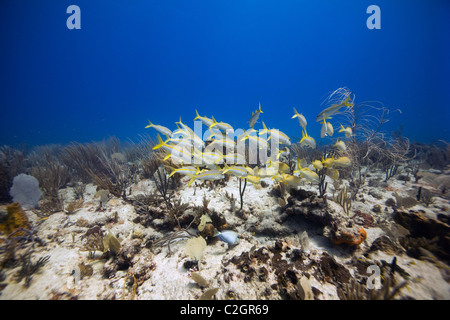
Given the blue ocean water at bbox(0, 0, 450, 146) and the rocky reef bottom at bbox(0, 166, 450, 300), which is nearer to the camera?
the rocky reef bottom at bbox(0, 166, 450, 300)

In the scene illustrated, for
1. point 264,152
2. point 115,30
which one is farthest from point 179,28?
point 264,152

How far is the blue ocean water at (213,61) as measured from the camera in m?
70.3

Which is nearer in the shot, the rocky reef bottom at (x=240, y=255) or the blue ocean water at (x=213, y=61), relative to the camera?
the rocky reef bottom at (x=240, y=255)

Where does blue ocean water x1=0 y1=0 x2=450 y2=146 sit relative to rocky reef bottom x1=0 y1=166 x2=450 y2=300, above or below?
above

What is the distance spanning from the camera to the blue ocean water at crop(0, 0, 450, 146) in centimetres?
7031

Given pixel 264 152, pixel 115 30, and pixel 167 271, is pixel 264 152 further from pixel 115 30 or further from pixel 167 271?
pixel 115 30

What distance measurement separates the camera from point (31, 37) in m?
68.9

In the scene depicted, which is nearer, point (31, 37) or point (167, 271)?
point (167, 271)

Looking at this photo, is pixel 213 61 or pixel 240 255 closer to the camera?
pixel 240 255

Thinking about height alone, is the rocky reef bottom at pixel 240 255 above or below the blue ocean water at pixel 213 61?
below

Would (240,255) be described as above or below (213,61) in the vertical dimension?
below

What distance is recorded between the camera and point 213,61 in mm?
114312
